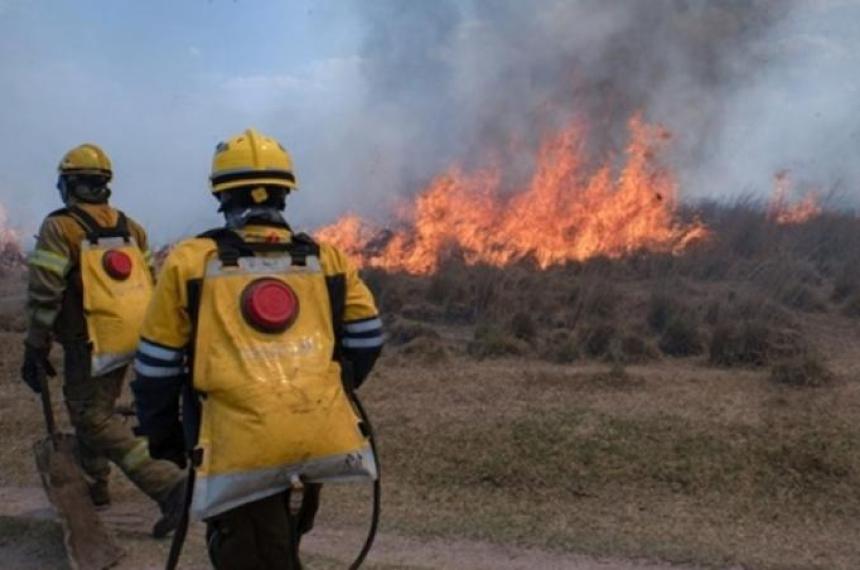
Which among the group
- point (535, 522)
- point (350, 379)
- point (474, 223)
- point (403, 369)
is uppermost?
point (474, 223)

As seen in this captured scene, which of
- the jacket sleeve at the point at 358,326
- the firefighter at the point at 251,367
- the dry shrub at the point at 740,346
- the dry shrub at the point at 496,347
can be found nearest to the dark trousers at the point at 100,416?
the firefighter at the point at 251,367

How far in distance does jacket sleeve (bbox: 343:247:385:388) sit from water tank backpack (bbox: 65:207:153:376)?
6.59 ft

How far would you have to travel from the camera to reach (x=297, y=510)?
346cm

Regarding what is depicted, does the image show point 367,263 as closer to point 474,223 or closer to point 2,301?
point 474,223

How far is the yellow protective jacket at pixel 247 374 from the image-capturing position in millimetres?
2965

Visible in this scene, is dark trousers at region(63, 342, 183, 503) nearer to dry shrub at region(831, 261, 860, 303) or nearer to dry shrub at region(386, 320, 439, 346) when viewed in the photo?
dry shrub at region(386, 320, 439, 346)

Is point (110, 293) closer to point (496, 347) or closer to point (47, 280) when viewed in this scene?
point (47, 280)

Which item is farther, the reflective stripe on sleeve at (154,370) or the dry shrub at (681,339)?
the dry shrub at (681,339)

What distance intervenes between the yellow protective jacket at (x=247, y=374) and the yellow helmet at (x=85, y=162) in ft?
8.30

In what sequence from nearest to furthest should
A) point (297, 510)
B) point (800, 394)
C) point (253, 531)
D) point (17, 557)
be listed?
1. point (253, 531)
2. point (297, 510)
3. point (17, 557)
4. point (800, 394)

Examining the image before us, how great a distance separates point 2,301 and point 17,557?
1478cm

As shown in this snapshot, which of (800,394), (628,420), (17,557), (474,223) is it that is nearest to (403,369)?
(628,420)

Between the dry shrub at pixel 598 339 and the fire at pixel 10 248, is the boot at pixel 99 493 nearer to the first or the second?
the dry shrub at pixel 598 339

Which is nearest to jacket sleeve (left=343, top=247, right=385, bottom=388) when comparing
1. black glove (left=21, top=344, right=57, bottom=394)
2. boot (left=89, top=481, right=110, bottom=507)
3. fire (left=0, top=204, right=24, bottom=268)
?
black glove (left=21, top=344, right=57, bottom=394)
